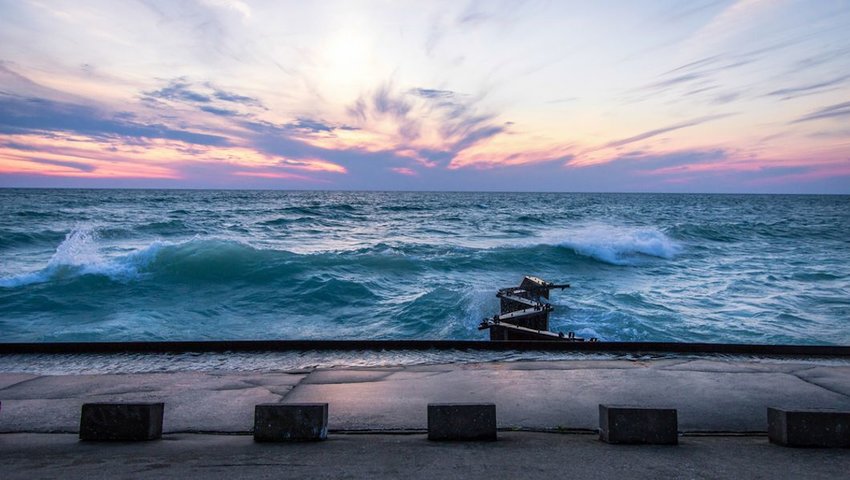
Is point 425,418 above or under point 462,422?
under

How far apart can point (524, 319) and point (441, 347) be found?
3.13 meters

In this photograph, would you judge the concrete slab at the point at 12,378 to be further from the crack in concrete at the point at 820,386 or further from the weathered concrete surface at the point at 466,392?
the crack in concrete at the point at 820,386

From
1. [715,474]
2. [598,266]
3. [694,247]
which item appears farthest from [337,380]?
[694,247]

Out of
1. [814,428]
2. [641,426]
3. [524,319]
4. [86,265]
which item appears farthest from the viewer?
[86,265]

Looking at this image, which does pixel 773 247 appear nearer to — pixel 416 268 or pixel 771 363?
pixel 416 268

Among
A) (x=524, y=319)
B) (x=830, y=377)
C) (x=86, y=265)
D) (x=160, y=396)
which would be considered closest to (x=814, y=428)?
(x=830, y=377)

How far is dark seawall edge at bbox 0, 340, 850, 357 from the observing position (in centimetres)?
638

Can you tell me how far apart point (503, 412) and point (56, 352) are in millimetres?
5399

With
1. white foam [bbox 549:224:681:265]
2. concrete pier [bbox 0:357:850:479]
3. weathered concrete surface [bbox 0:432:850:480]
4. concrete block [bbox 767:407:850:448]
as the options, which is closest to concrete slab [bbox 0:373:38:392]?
concrete pier [bbox 0:357:850:479]

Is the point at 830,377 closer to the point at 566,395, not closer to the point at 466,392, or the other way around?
the point at 566,395

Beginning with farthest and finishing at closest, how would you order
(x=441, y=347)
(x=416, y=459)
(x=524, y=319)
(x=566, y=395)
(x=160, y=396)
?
(x=524, y=319), (x=441, y=347), (x=160, y=396), (x=566, y=395), (x=416, y=459)

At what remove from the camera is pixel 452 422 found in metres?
3.65

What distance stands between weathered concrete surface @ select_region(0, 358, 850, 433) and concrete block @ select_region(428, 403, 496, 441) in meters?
0.45

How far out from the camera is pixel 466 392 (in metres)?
4.87
